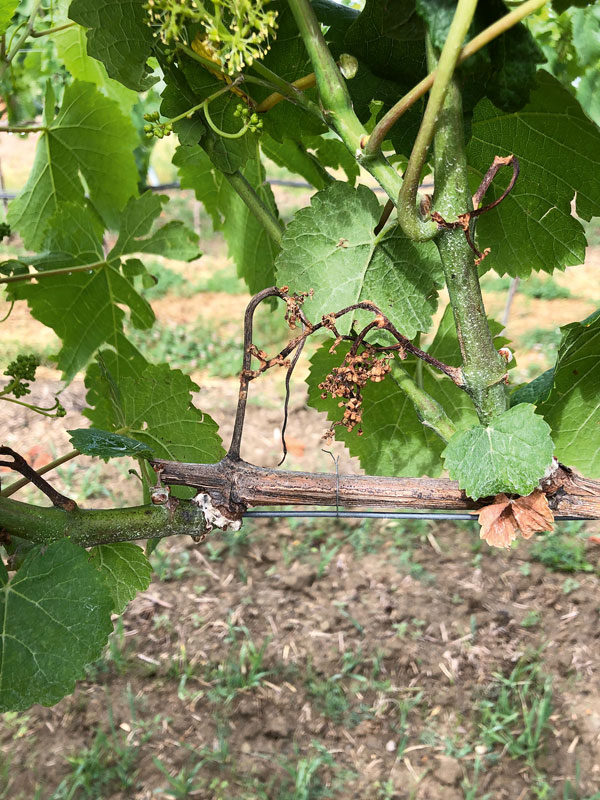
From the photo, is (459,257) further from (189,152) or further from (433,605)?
(433,605)

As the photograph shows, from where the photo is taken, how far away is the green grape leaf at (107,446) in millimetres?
722

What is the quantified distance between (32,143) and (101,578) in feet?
33.1

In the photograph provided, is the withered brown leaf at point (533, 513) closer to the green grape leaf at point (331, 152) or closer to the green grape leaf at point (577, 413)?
the green grape leaf at point (577, 413)

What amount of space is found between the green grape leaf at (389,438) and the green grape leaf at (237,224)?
0.92ft

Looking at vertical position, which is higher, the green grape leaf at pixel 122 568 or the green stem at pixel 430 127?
the green stem at pixel 430 127

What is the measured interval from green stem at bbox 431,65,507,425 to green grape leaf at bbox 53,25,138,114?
3.30ft

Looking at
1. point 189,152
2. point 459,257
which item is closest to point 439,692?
point 189,152

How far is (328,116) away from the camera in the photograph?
677 mm

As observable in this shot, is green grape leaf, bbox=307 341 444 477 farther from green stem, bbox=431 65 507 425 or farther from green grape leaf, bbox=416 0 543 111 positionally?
green grape leaf, bbox=416 0 543 111

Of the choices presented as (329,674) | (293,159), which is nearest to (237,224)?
(293,159)

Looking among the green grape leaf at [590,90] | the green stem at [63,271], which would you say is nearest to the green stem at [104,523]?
the green stem at [63,271]

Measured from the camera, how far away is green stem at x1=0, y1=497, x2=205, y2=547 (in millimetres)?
735

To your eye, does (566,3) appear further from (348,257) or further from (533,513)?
(533,513)

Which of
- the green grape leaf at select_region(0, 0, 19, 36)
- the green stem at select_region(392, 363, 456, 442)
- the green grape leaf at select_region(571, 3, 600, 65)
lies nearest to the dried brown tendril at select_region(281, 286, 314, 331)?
the green stem at select_region(392, 363, 456, 442)
